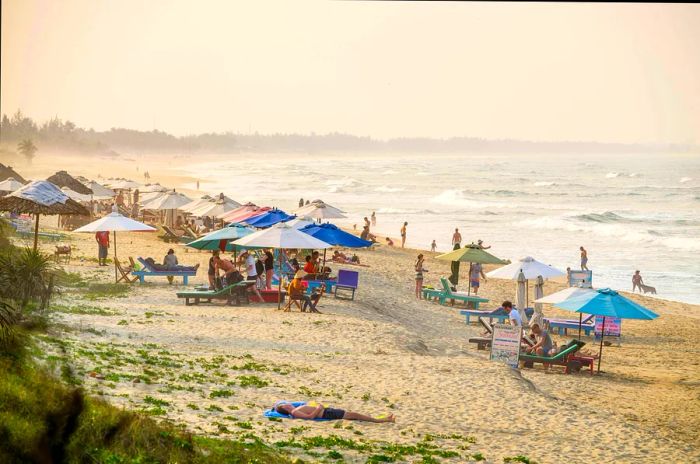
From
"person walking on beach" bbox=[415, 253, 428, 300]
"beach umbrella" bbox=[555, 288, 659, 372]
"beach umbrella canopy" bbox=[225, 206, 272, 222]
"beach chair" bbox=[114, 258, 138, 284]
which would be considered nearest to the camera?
"beach umbrella" bbox=[555, 288, 659, 372]

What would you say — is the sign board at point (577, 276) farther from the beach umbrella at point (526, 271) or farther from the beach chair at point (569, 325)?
the beach umbrella at point (526, 271)

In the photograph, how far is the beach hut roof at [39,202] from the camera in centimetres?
1498

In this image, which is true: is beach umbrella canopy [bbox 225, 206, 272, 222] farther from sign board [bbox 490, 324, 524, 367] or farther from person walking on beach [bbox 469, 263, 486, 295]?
sign board [bbox 490, 324, 524, 367]

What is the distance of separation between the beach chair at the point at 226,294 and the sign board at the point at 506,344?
508 centimetres

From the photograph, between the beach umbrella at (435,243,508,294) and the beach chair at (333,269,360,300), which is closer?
the beach chair at (333,269,360,300)

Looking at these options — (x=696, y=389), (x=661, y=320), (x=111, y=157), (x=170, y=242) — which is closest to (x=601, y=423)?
(x=696, y=389)

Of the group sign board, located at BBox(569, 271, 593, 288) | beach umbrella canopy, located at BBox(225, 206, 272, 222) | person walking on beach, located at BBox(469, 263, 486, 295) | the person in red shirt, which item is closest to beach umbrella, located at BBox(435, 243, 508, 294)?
person walking on beach, located at BBox(469, 263, 486, 295)

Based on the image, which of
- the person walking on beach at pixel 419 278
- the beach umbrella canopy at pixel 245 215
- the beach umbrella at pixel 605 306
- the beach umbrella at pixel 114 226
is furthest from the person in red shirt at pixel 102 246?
the beach umbrella at pixel 605 306

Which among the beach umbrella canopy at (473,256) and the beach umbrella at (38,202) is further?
the beach umbrella canopy at (473,256)

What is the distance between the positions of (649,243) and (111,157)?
116861mm

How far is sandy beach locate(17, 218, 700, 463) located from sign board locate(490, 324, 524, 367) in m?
0.26

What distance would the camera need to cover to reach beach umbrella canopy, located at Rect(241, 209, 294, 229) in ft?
66.6

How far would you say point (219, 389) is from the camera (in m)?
10.0

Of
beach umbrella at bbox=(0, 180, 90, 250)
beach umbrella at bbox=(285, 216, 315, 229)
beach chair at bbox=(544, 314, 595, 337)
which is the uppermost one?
beach umbrella at bbox=(0, 180, 90, 250)
